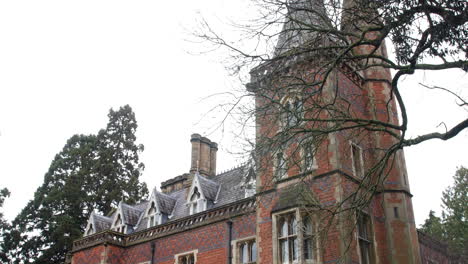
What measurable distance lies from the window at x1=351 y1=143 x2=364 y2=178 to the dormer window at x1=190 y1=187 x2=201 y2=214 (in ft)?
24.9

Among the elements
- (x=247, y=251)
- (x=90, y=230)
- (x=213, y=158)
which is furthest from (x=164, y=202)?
(x=247, y=251)

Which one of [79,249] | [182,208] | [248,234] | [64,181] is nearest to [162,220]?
[182,208]

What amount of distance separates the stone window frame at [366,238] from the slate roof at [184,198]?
18.4 feet

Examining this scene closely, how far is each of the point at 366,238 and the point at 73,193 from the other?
72.8ft

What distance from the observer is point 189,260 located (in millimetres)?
19438

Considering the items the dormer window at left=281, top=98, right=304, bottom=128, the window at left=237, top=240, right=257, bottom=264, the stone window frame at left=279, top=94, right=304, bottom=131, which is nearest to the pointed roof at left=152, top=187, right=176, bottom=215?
the window at left=237, top=240, right=257, bottom=264

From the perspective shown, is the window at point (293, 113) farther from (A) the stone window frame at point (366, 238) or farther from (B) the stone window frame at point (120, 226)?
(B) the stone window frame at point (120, 226)

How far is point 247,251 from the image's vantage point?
56.6 ft

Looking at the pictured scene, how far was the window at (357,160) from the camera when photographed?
1609 centimetres

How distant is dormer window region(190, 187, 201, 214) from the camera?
2113 cm

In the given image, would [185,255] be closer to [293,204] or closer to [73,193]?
[293,204]

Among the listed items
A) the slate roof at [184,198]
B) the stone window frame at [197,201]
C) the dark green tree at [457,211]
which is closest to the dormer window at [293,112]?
the slate roof at [184,198]

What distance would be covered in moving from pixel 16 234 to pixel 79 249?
1077 cm

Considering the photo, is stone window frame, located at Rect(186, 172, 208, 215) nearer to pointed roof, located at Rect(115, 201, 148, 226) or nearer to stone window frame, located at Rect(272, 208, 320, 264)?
pointed roof, located at Rect(115, 201, 148, 226)
